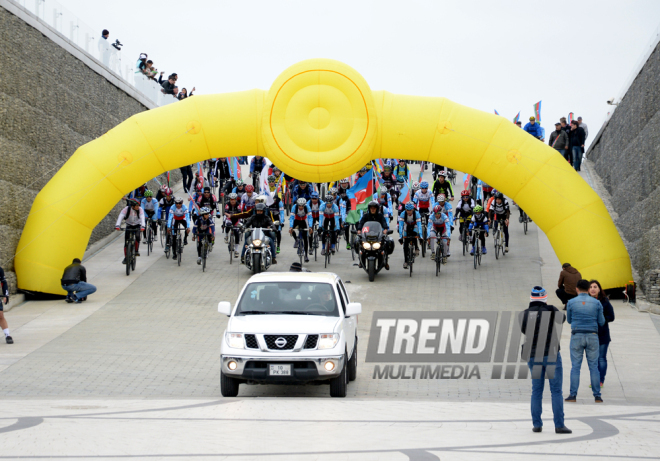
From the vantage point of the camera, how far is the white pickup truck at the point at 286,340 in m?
10.8

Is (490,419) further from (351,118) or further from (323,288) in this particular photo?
(351,118)

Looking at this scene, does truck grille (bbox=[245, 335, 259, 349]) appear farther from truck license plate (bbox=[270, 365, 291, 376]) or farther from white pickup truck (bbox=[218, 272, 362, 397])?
truck license plate (bbox=[270, 365, 291, 376])

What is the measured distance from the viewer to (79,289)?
19109 millimetres

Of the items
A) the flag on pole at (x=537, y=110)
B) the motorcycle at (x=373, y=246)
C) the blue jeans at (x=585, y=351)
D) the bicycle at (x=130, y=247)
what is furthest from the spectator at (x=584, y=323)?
the flag on pole at (x=537, y=110)

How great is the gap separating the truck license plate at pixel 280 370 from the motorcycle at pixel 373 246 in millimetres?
10763

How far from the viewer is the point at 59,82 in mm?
23297

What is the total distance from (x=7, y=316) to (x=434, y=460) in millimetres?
12469

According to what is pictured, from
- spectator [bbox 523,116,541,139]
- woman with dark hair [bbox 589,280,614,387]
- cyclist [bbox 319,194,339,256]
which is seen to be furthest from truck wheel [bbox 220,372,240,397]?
spectator [bbox 523,116,541,139]

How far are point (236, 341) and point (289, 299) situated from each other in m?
1.20

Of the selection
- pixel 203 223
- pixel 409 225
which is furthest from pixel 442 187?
pixel 203 223

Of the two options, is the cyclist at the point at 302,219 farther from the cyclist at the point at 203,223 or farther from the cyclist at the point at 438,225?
the cyclist at the point at 438,225

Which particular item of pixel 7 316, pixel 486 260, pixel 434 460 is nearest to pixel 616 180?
pixel 486 260

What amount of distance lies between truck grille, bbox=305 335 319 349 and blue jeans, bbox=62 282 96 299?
9666mm

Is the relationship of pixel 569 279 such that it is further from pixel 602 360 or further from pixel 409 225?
pixel 409 225
